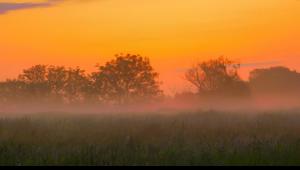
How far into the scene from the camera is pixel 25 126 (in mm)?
18094

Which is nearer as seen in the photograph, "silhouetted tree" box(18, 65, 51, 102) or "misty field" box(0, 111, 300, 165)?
"misty field" box(0, 111, 300, 165)

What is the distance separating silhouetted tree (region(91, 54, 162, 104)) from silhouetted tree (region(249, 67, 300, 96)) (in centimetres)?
2068

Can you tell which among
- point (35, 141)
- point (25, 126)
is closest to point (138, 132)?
point (35, 141)

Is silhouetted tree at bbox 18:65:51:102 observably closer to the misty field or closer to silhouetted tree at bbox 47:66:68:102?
silhouetted tree at bbox 47:66:68:102

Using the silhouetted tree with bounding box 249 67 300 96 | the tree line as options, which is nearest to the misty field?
the tree line

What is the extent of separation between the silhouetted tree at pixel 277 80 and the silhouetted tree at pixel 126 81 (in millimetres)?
20682

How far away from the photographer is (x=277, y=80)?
89.1 meters

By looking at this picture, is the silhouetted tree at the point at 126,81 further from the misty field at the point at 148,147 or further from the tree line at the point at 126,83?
the misty field at the point at 148,147

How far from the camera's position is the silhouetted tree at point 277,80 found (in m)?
86.2

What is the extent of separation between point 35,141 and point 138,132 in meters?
3.33

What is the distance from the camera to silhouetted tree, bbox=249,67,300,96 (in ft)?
283

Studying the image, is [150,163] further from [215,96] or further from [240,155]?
[215,96]

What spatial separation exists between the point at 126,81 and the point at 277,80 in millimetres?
29823

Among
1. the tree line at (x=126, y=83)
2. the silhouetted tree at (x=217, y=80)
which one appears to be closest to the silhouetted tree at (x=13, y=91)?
the tree line at (x=126, y=83)
